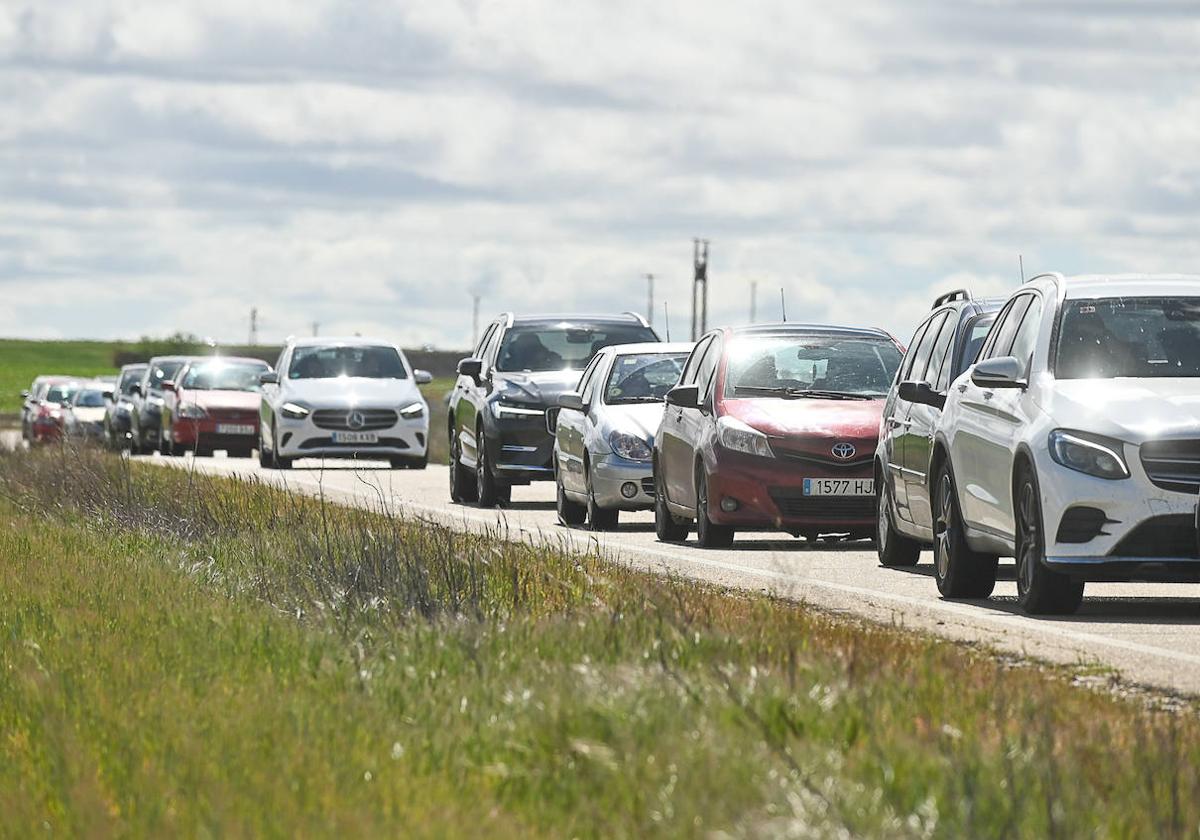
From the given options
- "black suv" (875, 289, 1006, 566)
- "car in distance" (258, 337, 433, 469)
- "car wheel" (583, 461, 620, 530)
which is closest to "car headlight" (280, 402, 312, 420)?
"car in distance" (258, 337, 433, 469)

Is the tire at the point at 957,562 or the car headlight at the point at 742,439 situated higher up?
the car headlight at the point at 742,439

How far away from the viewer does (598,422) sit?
21.7m

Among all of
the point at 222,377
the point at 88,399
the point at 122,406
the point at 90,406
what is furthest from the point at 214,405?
the point at 88,399

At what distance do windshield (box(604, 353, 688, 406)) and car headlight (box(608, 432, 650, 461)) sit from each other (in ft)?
2.29

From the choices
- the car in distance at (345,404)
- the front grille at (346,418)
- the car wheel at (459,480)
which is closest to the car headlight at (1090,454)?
the car wheel at (459,480)

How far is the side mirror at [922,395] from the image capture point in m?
14.8

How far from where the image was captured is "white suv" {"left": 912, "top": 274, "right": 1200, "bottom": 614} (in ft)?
38.5

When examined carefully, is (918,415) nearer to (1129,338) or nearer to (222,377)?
(1129,338)

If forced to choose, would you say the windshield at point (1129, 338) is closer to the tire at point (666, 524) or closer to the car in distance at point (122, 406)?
the tire at point (666, 524)

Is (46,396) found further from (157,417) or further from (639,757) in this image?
(639,757)

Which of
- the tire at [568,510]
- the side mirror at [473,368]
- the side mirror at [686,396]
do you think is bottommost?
the tire at [568,510]

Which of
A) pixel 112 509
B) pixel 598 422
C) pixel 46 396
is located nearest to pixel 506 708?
pixel 112 509

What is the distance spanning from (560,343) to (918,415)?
1138 cm

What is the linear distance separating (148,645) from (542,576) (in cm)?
327
